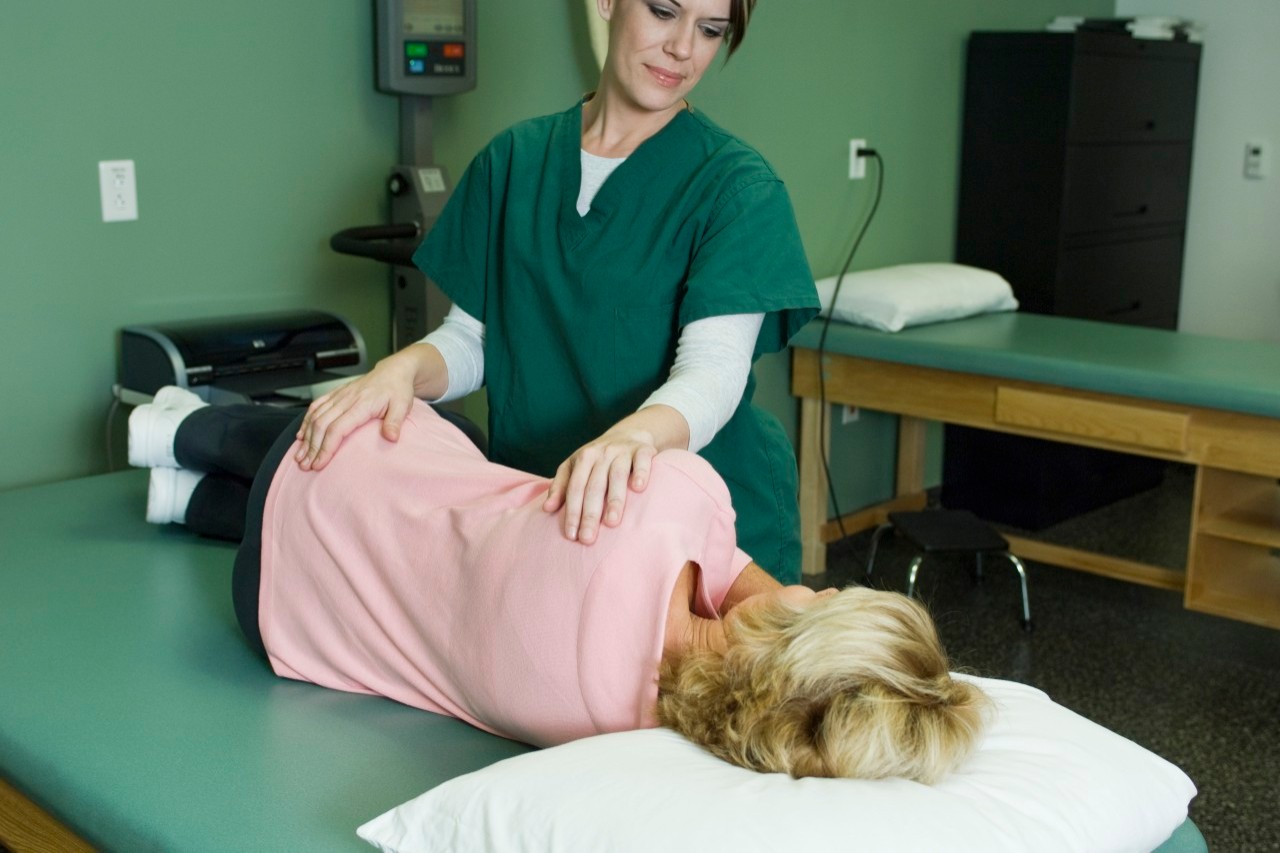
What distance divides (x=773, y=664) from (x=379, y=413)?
693 mm

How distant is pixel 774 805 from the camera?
3.35 feet

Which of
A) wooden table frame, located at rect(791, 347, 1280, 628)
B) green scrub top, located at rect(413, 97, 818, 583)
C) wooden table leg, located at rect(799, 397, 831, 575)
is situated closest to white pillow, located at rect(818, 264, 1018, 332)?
wooden table frame, located at rect(791, 347, 1280, 628)

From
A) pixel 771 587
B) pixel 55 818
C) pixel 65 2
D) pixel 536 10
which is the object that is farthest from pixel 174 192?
pixel 771 587

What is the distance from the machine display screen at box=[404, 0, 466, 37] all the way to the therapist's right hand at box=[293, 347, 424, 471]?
48.3 inches

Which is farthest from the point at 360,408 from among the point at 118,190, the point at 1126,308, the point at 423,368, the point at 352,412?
the point at 1126,308

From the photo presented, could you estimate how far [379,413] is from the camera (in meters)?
1.62

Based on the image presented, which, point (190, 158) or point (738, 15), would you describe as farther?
point (190, 158)

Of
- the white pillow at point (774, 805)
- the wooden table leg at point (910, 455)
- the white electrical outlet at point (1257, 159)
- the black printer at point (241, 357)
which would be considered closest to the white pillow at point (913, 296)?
the wooden table leg at point (910, 455)

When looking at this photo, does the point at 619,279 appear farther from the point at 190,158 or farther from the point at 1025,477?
the point at 1025,477

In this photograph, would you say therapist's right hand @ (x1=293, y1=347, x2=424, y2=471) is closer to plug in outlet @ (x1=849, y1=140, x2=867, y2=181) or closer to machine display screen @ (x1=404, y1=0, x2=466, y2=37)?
machine display screen @ (x1=404, y1=0, x2=466, y2=37)

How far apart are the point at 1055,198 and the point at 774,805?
3.33m

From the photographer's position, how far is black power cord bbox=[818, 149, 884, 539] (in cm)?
354

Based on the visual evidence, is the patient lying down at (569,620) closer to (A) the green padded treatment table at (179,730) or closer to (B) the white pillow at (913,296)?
(A) the green padded treatment table at (179,730)

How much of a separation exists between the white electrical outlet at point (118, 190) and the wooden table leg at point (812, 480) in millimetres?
1913
